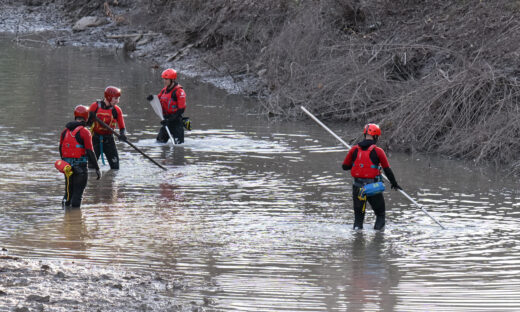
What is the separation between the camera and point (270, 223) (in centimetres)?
1141

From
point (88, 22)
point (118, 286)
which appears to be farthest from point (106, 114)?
point (88, 22)

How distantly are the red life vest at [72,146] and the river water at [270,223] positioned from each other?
818mm

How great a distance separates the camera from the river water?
872 centimetres

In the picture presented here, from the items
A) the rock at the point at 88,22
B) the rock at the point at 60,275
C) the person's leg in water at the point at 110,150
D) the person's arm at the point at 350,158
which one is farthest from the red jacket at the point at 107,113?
the rock at the point at 88,22

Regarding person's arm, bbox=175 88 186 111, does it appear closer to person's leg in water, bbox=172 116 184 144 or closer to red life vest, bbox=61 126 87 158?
person's leg in water, bbox=172 116 184 144

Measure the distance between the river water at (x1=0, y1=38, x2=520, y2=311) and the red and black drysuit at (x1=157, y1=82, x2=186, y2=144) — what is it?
401 millimetres

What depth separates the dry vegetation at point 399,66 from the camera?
17.0 metres

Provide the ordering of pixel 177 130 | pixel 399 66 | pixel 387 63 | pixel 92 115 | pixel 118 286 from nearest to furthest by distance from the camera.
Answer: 1. pixel 118 286
2. pixel 92 115
3. pixel 177 130
4. pixel 387 63
5. pixel 399 66

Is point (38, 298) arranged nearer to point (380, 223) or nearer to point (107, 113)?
point (380, 223)

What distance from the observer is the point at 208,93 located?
25.8 meters

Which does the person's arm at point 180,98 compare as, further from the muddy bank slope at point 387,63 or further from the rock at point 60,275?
the rock at point 60,275

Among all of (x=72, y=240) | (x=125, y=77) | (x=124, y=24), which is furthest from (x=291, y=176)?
(x=124, y=24)

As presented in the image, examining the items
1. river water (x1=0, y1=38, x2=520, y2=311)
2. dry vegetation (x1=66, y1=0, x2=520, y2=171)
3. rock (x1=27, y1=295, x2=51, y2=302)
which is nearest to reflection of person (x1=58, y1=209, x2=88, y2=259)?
river water (x1=0, y1=38, x2=520, y2=311)

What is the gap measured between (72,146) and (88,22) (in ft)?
104
